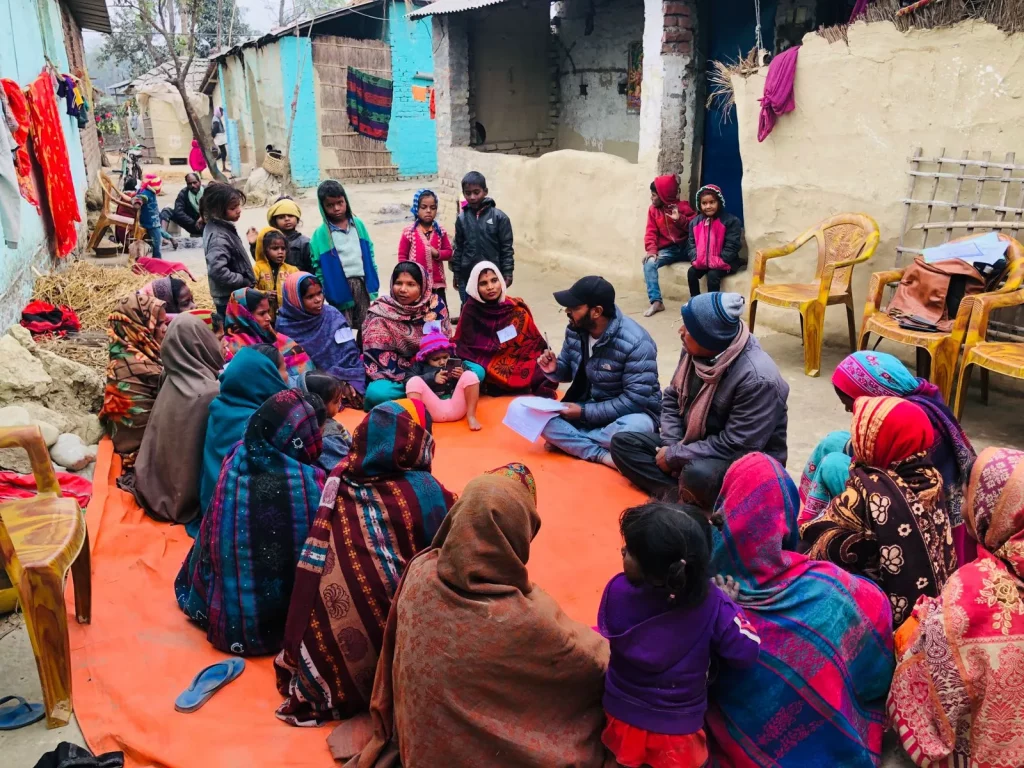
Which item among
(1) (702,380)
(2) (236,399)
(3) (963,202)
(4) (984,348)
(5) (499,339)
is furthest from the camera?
(3) (963,202)

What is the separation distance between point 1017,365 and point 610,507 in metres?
2.41

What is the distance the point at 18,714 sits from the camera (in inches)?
101

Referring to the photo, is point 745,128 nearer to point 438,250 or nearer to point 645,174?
point 645,174

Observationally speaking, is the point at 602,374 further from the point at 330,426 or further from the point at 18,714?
the point at 18,714

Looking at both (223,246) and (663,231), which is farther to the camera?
(663,231)

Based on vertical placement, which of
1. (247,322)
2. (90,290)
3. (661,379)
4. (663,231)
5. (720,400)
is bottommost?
(661,379)

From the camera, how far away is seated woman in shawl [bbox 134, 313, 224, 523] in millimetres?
3826

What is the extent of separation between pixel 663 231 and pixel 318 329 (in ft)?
12.5

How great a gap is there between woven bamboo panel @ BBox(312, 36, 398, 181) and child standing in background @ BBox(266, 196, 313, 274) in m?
12.2

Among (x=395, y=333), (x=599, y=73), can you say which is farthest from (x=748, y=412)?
(x=599, y=73)

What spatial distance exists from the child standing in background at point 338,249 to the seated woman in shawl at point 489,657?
4080 mm

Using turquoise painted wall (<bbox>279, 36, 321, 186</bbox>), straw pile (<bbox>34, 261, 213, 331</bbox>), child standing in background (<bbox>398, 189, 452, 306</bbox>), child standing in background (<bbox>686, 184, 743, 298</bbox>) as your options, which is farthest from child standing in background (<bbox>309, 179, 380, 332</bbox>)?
turquoise painted wall (<bbox>279, 36, 321, 186</bbox>)

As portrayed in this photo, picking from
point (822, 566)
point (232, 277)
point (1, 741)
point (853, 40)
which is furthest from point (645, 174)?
point (1, 741)

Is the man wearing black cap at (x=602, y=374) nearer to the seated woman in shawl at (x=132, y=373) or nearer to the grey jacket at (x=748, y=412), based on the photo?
the grey jacket at (x=748, y=412)
